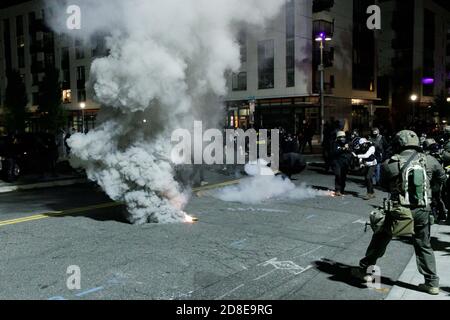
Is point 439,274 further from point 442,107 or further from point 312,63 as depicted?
point 442,107

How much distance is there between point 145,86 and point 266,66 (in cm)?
3368

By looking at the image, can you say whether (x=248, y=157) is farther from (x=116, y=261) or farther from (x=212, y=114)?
(x=116, y=261)

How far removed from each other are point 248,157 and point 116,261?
11399 millimetres

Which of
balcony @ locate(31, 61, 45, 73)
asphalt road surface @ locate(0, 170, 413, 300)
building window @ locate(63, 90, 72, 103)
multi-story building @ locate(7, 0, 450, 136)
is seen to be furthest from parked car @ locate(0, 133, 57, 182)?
balcony @ locate(31, 61, 45, 73)

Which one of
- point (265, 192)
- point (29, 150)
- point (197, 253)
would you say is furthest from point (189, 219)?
point (29, 150)

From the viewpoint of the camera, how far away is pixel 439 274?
208 inches

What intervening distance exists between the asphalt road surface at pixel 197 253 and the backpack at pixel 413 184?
40.6 inches

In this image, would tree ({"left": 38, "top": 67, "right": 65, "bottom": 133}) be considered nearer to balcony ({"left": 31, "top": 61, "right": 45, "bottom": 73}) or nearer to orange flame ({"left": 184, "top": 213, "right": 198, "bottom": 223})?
balcony ({"left": 31, "top": 61, "right": 45, "bottom": 73})

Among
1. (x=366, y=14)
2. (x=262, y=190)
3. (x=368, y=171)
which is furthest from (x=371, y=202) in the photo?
(x=366, y=14)

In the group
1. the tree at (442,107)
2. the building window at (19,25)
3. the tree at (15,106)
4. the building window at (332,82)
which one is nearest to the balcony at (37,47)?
the building window at (19,25)

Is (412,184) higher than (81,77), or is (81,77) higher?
(81,77)

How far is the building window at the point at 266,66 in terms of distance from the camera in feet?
130

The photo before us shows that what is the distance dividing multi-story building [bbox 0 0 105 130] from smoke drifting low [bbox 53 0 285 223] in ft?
144

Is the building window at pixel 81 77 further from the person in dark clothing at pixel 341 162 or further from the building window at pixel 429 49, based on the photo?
the person in dark clothing at pixel 341 162
